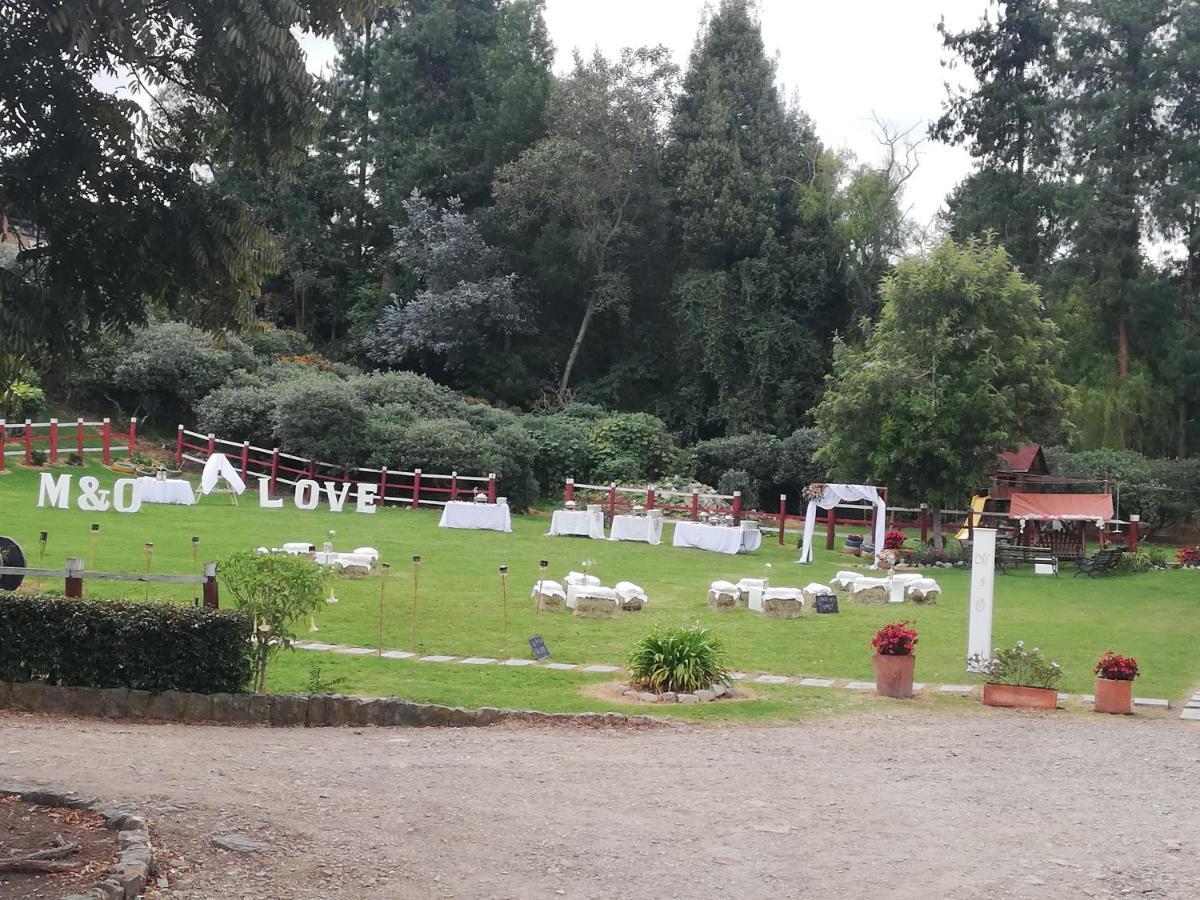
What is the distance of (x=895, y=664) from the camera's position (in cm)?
1275

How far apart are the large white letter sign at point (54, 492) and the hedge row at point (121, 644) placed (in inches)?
492

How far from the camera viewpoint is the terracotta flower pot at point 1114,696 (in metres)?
12.6

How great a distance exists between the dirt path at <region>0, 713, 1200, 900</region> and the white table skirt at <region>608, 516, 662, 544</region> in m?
16.1

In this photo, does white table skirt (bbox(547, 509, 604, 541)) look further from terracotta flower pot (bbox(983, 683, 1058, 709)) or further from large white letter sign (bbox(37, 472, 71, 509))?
terracotta flower pot (bbox(983, 683, 1058, 709))

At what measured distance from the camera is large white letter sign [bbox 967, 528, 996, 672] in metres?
13.9

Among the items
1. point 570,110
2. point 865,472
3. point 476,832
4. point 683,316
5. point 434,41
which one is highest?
point 434,41

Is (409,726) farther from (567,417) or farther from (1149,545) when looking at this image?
(1149,545)

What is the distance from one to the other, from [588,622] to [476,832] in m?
9.08

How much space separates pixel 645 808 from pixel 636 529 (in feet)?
63.4

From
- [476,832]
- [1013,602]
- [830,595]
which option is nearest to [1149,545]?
[1013,602]

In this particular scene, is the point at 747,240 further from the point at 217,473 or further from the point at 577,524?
the point at 217,473

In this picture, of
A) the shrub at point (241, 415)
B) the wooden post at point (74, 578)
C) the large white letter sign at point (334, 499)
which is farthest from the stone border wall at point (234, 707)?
the shrub at point (241, 415)

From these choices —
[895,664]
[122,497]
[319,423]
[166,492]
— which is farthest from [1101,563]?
[122,497]

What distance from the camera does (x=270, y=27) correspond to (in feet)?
24.1
